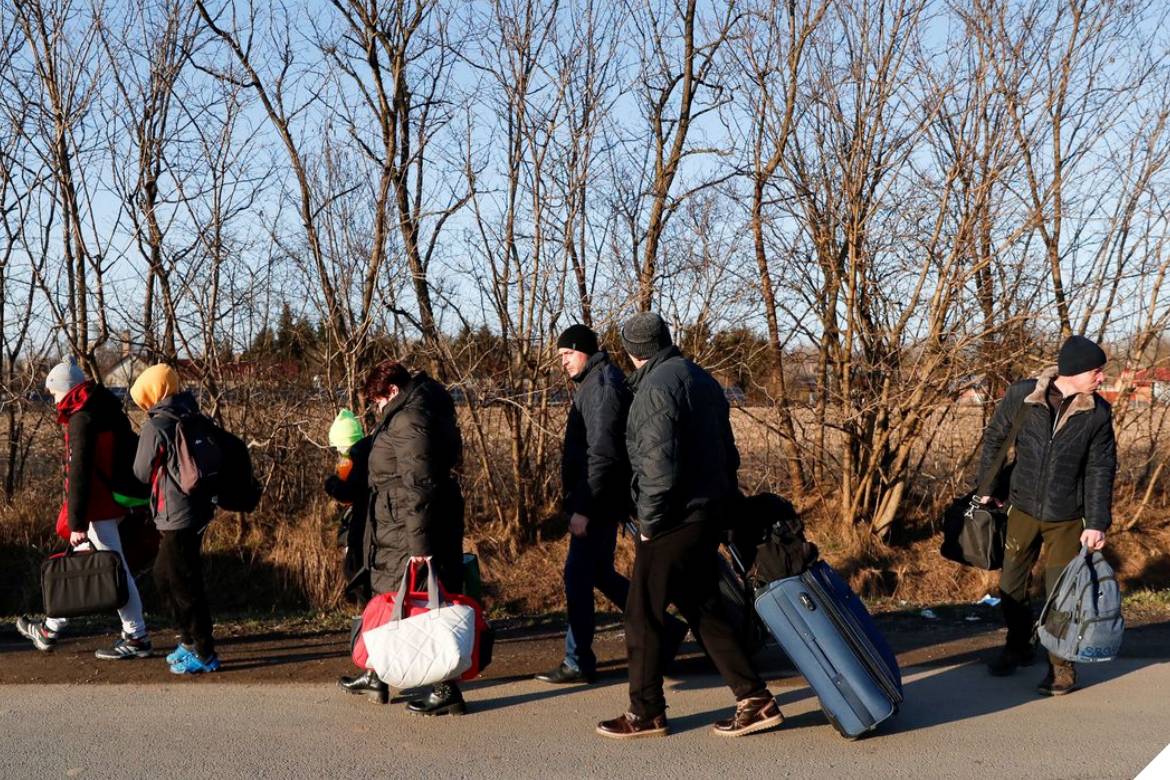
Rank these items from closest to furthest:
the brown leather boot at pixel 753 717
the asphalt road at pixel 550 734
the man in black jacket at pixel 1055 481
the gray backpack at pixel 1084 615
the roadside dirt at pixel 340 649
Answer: the asphalt road at pixel 550 734 < the brown leather boot at pixel 753 717 < the gray backpack at pixel 1084 615 < the man in black jacket at pixel 1055 481 < the roadside dirt at pixel 340 649

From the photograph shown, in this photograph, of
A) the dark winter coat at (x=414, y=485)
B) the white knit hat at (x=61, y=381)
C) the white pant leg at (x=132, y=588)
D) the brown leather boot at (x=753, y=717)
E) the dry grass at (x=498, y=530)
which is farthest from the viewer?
the dry grass at (x=498, y=530)

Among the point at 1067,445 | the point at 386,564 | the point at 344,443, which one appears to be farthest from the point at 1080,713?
the point at 344,443

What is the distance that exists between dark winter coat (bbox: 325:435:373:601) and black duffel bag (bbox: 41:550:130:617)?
125cm

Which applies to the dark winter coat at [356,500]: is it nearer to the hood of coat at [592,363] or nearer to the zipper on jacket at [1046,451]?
the hood of coat at [592,363]

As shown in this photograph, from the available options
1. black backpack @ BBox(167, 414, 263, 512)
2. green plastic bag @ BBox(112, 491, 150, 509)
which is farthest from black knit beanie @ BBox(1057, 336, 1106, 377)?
green plastic bag @ BBox(112, 491, 150, 509)

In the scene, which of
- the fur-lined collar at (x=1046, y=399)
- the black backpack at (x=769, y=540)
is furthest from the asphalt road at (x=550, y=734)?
the fur-lined collar at (x=1046, y=399)

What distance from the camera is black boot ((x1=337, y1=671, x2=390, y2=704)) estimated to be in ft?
17.1

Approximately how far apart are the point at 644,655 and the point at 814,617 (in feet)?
2.47

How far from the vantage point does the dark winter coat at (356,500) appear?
5.46 meters

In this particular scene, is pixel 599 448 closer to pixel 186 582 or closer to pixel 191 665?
pixel 186 582

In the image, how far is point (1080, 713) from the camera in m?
5.00

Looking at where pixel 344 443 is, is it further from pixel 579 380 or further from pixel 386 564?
pixel 579 380

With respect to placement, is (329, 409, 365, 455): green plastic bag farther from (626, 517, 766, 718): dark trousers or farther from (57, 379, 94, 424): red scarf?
(626, 517, 766, 718): dark trousers

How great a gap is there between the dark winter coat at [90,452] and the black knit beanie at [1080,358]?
16.4 ft
